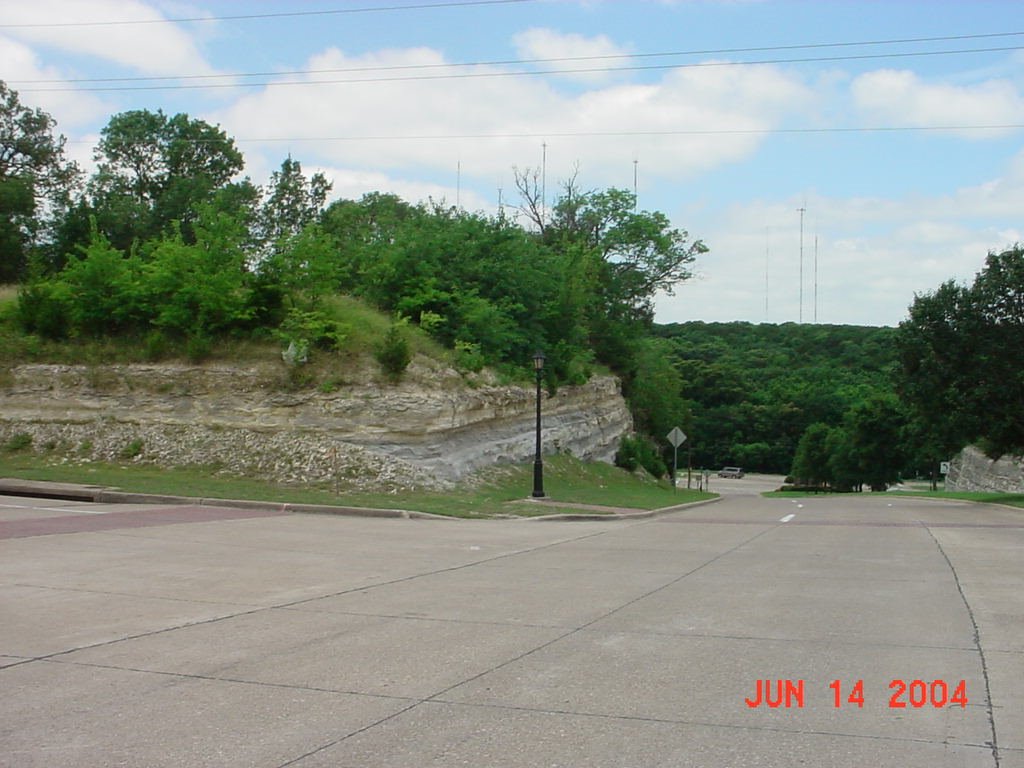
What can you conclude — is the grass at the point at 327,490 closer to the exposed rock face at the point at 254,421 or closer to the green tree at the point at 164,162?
the exposed rock face at the point at 254,421

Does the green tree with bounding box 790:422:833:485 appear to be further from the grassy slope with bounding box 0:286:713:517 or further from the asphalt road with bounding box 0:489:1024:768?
the asphalt road with bounding box 0:489:1024:768

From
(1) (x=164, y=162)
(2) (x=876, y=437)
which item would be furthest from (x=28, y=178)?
(2) (x=876, y=437)

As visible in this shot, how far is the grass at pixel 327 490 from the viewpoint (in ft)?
76.2

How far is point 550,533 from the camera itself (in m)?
20.0

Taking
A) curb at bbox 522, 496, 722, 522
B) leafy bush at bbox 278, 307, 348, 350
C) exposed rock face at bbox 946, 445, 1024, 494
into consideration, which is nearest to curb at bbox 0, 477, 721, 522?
curb at bbox 522, 496, 722, 522

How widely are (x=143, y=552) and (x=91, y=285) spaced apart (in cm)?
1863

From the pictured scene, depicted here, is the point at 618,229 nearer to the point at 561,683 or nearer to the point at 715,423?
the point at 561,683

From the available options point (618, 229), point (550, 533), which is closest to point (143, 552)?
point (550, 533)

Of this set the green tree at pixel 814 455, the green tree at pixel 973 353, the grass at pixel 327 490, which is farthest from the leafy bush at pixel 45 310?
the green tree at pixel 814 455
